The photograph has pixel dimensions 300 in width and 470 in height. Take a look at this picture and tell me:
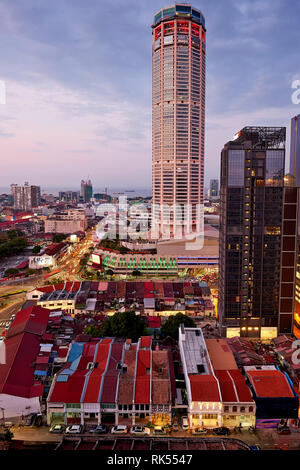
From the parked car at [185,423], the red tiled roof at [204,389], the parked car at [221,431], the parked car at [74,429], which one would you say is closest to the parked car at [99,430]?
the parked car at [74,429]

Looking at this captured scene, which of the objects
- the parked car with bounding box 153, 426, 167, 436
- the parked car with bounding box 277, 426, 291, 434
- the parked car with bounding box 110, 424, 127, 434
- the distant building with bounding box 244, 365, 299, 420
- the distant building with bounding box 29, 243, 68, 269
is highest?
the distant building with bounding box 29, 243, 68, 269

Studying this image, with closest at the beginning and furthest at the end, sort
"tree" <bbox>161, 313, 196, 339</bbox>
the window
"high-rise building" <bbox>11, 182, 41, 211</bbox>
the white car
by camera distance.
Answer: the white car → "tree" <bbox>161, 313, 196, 339</bbox> → the window → "high-rise building" <bbox>11, 182, 41, 211</bbox>

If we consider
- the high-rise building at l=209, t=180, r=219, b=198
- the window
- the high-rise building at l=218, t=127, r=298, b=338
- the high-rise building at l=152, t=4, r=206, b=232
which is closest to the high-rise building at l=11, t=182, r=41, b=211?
the high-rise building at l=152, t=4, r=206, b=232

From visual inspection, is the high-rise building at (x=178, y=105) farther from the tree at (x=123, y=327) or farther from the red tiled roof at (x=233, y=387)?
the red tiled roof at (x=233, y=387)

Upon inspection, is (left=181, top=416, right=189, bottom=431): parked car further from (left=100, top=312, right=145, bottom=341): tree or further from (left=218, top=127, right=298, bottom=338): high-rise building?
(left=218, top=127, right=298, bottom=338): high-rise building

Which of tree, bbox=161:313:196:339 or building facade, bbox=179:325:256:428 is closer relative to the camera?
building facade, bbox=179:325:256:428

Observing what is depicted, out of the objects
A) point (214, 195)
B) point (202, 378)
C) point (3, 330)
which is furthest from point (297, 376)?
point (214, 195)

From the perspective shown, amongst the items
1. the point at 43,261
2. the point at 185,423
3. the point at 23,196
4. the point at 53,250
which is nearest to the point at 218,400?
the point at 185,423
